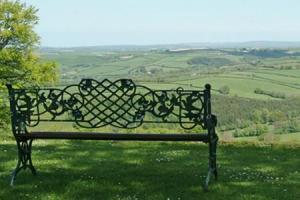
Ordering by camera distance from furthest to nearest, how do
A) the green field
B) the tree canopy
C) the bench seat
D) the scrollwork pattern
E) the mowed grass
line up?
the green field, the tree canopy, the scrollwork pattern, the bench seat, the mowed grass

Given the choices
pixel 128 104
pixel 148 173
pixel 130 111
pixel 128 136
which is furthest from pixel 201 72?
pixel 128 136

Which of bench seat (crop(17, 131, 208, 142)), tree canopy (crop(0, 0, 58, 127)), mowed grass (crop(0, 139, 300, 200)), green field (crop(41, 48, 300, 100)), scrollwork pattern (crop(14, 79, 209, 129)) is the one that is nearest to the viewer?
mowed grass (crop(0, 139, 300, 200))

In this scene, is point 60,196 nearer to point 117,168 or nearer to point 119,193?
point 119,193

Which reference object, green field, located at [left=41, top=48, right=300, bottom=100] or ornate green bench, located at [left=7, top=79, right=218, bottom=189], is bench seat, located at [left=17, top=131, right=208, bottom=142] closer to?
ornate green bench, located at [left=7, top=79, right=218, bottom=189]

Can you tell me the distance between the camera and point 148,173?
9.57 meters

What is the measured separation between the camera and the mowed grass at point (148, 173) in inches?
317

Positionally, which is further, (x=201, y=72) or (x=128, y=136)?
(x=201, y=72)

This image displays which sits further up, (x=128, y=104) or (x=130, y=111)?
(x=128, y=104)

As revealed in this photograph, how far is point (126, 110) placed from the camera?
8961 mm

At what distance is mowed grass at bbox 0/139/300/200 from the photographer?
8.06 metres

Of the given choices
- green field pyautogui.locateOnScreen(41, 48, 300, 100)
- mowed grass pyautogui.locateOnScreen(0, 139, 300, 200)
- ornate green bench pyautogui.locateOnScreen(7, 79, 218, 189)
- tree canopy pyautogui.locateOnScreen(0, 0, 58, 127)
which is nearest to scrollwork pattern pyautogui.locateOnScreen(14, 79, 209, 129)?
ornate green bench pyautogui.locateOnScreen(7, 79, 218, 189)

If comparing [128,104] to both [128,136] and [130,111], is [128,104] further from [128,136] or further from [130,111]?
[128,136]

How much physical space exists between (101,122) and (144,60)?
16400cm

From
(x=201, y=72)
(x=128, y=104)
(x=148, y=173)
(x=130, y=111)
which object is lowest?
(x=201, y=72)
